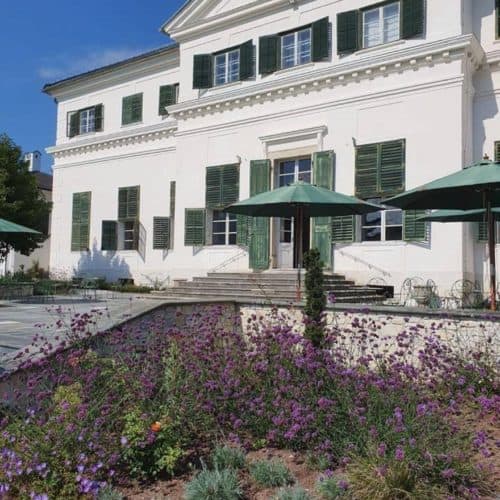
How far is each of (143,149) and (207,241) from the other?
555cm

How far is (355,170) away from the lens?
574 inches

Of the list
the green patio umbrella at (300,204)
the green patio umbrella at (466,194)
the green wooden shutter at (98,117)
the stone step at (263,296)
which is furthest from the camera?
the green wooden shutter at (98,117)

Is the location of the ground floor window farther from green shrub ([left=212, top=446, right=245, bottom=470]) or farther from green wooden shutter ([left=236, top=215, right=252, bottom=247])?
green shrub ([left=212, top=446, right=245, bottom=470])

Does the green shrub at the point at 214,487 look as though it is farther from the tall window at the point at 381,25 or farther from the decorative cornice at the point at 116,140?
the decorative cornice at the point at 116,140

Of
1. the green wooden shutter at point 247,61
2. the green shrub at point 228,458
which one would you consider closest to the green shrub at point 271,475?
the green shrub at point 228,458

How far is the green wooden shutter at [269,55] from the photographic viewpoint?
16.4m

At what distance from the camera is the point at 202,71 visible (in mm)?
17953

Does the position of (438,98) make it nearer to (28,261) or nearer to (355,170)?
A: (355,170)

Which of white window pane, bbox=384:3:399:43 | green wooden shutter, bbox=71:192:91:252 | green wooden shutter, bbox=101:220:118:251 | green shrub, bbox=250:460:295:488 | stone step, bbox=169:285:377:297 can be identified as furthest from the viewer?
green wooden shutter, bbox=71:192:91:252

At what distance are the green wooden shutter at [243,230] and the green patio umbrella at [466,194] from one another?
313 inches

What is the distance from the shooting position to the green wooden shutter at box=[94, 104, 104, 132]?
2232cm

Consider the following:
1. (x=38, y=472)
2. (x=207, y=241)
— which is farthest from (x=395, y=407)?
(x=207, y=241)

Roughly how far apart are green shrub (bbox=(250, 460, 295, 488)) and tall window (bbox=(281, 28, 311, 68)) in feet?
44.8

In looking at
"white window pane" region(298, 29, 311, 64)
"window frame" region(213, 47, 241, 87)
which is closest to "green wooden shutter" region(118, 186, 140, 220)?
"window frame" region(213, 47, 241, 87)
